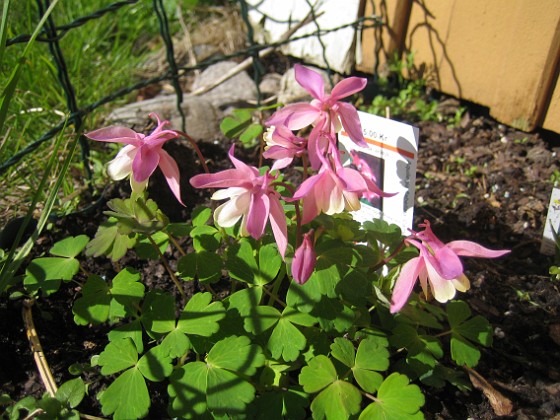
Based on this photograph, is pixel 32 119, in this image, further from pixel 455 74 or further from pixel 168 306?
pixel 455 74

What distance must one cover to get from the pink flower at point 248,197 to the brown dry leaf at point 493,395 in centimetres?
75

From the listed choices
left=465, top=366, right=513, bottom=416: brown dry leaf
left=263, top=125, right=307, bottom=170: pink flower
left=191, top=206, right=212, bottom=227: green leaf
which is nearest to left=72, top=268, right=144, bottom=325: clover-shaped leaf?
left=191, top=206, right=212, bottom=227: green leaf

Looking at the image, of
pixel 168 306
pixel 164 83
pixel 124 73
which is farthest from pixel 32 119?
pixel 168 306

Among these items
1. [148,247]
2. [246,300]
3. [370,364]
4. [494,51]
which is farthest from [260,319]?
[494,51]

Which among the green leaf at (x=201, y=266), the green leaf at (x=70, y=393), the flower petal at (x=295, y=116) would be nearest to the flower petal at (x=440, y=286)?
the flower petal at (x=295, y=116)

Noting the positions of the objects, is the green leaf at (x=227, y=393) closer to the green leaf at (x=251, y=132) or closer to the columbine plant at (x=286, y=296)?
the columbine plant at (x=286, y=296)

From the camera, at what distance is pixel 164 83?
10.7 ft

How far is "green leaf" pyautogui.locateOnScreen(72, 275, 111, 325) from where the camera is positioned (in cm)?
122

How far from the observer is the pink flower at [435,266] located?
3.30 feet

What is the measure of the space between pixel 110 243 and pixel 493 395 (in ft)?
3.46

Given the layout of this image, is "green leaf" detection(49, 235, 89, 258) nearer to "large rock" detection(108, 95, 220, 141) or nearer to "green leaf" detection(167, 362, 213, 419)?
"green leaf" detection(167, 362, 213, 419)

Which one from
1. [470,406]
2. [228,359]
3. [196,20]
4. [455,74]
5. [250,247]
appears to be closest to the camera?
[228,359]

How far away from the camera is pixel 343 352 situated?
1.14 m

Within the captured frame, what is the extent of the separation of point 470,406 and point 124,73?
2364 mm
